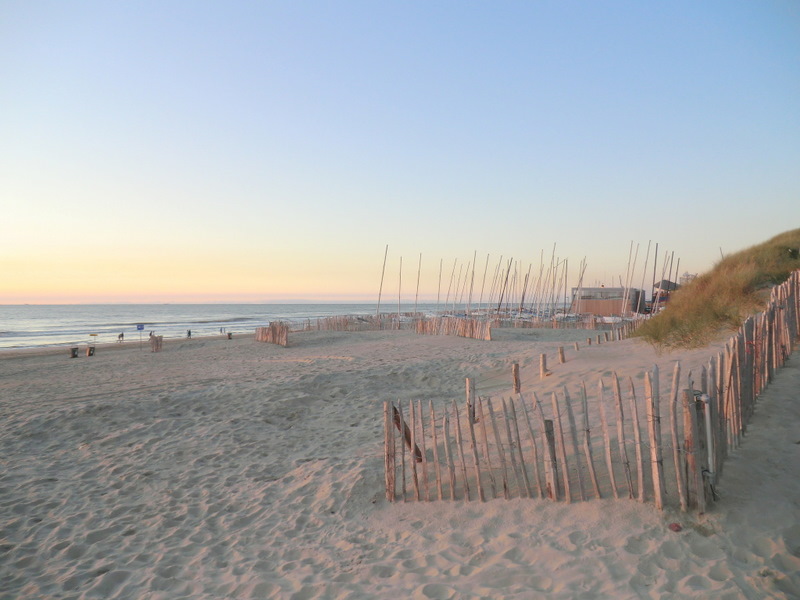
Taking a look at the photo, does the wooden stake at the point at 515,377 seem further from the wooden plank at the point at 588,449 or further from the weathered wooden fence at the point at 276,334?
the weathered wooden fence at the point at 276,334

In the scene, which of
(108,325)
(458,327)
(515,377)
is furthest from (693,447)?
(108,325)

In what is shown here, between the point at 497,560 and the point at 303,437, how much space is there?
4.18 meters

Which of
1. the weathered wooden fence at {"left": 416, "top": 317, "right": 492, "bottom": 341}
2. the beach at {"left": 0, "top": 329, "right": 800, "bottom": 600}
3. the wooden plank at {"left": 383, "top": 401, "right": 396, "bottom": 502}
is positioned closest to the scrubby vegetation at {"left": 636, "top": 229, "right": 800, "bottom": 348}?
the beach at {"left": 0, "top": 329, "right": 800, "bottom": 600}

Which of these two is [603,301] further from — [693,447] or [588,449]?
[693,447]

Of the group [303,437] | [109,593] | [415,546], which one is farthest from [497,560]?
[303,437]

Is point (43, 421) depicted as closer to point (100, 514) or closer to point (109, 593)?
point (100, 514)

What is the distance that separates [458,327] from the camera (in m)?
19.7

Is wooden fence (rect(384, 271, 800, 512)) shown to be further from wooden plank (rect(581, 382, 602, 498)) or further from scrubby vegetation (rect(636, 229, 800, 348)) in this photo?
scrubby vegetation (rect(636, 229, 800, 348))

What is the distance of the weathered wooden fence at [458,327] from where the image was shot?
18202 mm

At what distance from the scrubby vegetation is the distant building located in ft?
80.6

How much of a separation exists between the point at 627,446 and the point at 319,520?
283 centimetres

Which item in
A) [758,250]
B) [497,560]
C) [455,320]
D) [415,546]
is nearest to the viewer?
[497,560]

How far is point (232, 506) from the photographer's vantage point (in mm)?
4859

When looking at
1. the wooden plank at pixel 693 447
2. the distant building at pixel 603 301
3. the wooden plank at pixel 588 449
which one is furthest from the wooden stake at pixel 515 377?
the distant building at pixel 603 301
